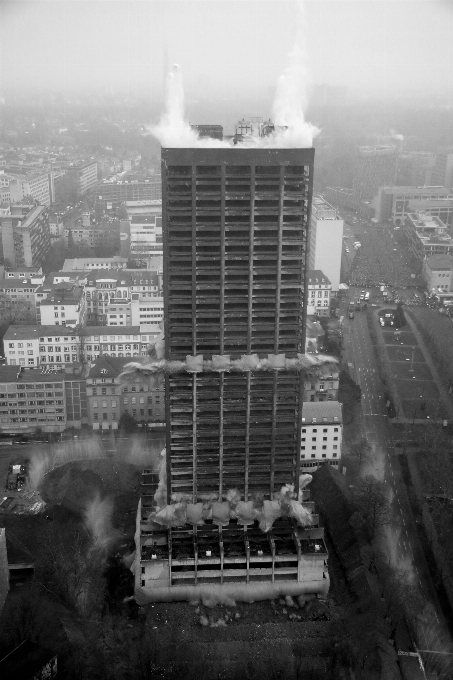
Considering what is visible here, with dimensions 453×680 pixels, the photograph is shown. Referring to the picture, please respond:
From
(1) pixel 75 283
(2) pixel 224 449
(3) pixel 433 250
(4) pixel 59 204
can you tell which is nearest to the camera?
(2) pixel 224 449

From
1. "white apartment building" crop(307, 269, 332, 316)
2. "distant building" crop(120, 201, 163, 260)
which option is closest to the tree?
"white apartment building" crop(307, 269, 332, 316)

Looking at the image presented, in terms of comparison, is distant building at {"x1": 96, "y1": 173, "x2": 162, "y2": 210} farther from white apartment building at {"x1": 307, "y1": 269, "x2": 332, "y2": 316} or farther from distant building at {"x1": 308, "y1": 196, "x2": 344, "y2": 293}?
white apartment building at {"x1": 307, "y1": 269, "x2": 332, "y2": 316}

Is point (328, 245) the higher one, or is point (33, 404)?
point (328, 245)

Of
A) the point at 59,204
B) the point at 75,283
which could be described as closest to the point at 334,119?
the point at 59,204

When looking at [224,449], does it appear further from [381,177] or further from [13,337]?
[381,177]

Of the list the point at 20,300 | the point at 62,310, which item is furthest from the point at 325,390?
the point at 20,300

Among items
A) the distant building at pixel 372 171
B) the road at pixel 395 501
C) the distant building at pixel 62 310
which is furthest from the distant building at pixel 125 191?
the road at pixel 395 501

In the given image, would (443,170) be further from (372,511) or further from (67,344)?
(372,511)

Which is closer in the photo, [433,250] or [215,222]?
[215,222]
